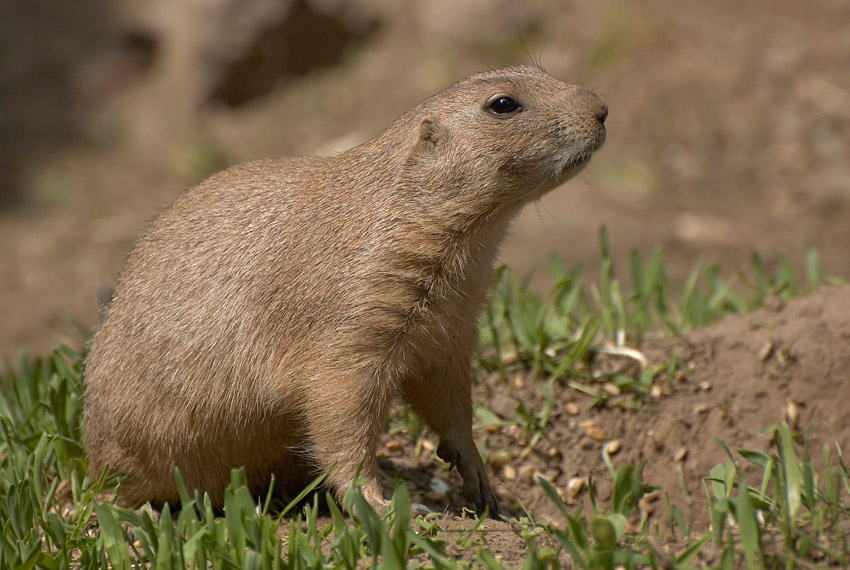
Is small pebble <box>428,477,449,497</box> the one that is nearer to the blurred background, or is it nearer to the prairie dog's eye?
the prairie dog's eye

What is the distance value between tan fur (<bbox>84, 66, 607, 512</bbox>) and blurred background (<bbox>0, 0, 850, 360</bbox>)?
3.71 meters

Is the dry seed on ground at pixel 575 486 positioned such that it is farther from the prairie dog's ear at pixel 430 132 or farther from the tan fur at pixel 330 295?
the prairie dog's ear at pixel 430 132

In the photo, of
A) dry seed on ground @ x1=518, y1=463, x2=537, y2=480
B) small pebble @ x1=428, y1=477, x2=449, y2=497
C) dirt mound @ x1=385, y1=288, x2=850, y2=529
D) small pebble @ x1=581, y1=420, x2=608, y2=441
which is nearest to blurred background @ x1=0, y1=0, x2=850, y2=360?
dirt mound @ x1=385, y1=288, x2=850, y2=529

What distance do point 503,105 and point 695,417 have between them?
5.15 ft

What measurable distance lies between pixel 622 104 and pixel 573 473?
5.11 m

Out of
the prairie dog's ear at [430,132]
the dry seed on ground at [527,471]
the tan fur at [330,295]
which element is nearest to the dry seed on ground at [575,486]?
the dry seed on ground at [527,471]

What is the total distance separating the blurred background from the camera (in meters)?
7.46

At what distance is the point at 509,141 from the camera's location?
10.7ft

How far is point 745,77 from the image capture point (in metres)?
8.23

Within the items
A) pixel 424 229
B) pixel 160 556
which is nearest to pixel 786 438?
pixel 424 229

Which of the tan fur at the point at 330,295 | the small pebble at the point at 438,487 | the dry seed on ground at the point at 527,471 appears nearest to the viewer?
the tan fur at the point at 330,295

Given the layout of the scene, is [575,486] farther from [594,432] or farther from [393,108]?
[393,108]

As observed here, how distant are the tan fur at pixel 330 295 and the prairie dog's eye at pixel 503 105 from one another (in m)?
0.03

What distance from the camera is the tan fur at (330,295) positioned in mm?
3225
